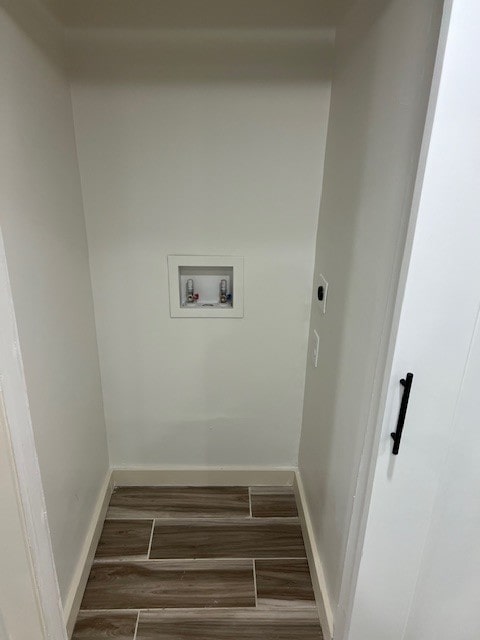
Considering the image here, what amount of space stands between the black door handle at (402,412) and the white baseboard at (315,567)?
0.86 metres

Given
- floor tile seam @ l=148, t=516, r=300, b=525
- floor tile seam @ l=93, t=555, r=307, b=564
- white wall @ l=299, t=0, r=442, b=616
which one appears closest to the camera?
white wall @ l=299, t=0, r=442, b=616

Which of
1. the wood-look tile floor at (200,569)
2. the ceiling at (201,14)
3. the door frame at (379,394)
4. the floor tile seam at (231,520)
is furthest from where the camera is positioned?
the floor tile seam at (231,520)

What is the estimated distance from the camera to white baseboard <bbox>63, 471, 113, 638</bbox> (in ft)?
4.93

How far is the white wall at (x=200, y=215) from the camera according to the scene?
4.89 ft

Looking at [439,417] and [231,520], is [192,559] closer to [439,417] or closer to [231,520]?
[231,520]

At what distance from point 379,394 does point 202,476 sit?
4.53 ft

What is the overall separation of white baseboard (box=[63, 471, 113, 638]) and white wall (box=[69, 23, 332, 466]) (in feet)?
0.58

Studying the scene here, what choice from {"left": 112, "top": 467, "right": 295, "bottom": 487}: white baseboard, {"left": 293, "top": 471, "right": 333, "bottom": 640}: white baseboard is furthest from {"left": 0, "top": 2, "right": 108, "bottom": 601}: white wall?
{"left": 293, "top": 471, "right": 333, "bottom": 640}: white baseboard

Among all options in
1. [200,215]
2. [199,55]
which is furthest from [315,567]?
[199,55]

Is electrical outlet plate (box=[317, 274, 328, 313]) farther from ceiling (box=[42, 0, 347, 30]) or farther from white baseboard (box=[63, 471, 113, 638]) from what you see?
white baseboard (box=[63, 471, 113, 638])

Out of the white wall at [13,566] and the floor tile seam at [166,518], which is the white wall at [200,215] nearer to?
the floor tile seam at [166,518]

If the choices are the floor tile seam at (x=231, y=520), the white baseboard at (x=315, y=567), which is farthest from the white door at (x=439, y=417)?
the floor tile seam at (x=231, y=520)

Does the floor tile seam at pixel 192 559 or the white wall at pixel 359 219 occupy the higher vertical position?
the white wall at pixel 359 219

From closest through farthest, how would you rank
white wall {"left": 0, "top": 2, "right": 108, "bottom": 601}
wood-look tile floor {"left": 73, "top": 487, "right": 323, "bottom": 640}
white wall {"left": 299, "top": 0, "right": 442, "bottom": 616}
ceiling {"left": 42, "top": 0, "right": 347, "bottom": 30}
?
white wall {"left": 299, "top": 0, "right": 442, "bottom": 616} → white wall {"left": 0, "top": 2, "right": 108, "bottom": 601} → ceiling {"left": 42, "top": 0, "right": 347, "bottom": 30} → wood-look tile floor {"left": 73, "top": 487, "right": 323, "bottom": 640}
